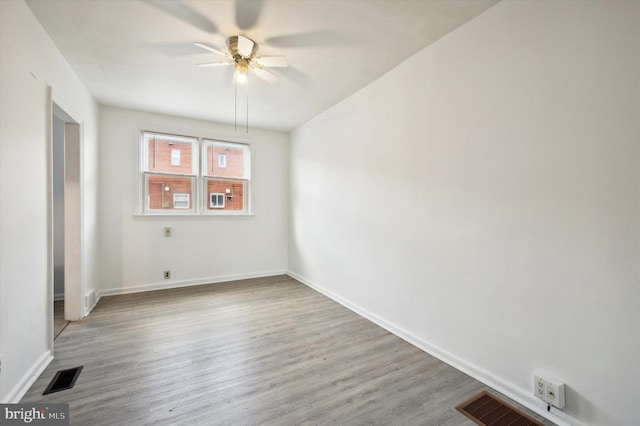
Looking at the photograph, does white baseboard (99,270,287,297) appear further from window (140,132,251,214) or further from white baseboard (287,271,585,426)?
white baseboard (287,271,585,426)

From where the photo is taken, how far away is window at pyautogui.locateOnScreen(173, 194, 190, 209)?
14.3ft

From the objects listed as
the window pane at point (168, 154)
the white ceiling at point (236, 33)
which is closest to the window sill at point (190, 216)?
the window pane at point (168, 154)

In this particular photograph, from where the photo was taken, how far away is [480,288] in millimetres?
2027

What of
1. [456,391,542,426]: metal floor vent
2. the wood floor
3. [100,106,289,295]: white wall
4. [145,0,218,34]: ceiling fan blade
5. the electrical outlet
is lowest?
the wood floor

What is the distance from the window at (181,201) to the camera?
4.36 m

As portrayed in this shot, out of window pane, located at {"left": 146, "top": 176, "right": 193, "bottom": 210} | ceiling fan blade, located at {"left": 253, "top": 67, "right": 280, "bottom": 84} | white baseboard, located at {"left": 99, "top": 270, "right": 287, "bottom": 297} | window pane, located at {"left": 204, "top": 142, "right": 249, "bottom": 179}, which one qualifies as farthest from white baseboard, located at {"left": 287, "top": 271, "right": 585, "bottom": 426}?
window pane, located at {"left": 146, "top": 176, "right": 193, "bottom": 210}

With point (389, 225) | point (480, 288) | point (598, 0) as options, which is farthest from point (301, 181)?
point (598, 0)

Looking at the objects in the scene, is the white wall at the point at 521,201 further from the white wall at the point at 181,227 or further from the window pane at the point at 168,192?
the window pane at the point at 168,192

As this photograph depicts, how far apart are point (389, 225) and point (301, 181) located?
2.20 metres

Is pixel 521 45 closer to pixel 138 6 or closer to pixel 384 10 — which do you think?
pixel 384 10

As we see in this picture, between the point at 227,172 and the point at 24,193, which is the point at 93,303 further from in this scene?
the point at 227,172

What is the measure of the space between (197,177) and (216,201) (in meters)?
0.49

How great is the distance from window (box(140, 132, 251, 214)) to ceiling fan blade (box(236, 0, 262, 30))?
273 centimetres

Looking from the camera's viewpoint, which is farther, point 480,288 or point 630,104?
point 480,288
